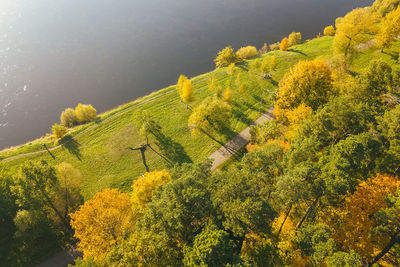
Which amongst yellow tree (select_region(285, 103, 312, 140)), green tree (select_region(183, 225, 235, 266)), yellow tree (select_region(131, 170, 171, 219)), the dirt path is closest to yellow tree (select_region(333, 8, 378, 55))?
yellow tree (select_region(285, 103, 312, 140))

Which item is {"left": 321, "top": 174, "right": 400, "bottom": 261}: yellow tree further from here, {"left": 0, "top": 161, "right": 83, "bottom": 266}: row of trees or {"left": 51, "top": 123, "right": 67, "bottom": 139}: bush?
{"left": 51, "top": 123, "right": 67, "bottom": 139}: bush

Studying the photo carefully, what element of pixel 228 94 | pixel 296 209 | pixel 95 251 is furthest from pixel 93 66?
pixel 296 209

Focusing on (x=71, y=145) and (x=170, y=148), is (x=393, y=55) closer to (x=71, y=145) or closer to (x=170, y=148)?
(x=170, y=148)

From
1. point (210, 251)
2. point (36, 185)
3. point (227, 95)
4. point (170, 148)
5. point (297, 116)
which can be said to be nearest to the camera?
point (210, 251)

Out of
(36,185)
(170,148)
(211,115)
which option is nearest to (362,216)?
(211,115)

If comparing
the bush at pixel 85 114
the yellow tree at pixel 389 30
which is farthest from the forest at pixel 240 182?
the bush at pixel 85 114

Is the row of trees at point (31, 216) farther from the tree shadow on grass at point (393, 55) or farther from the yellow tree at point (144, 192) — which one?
the tree shadow on grass at point (393, 55)
